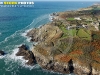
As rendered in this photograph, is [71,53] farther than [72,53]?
Yes

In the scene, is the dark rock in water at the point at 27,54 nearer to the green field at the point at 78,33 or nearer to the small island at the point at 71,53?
the small island at the point at 71,53

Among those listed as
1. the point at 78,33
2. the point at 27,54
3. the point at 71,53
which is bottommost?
the point at 27,54

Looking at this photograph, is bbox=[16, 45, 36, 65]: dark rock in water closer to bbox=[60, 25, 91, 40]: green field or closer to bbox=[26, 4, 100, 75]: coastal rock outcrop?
bbox=[26, 4, 100, 75]: coastal rock outcrop

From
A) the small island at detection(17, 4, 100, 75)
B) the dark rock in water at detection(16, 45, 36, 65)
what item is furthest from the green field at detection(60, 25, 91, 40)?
the dark rock in water at detection(16, 45, 36, 65)

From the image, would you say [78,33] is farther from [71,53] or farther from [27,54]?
[27,54]

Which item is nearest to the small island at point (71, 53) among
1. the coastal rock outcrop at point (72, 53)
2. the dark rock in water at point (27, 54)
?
the coastal rock outcrop at point (72, 53)

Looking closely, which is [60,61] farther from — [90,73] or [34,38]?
[34,38]

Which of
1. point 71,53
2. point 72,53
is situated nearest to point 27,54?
point 71,53

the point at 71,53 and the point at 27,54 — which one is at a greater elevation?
the point at 71,53

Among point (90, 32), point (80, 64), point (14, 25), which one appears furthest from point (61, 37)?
point (14, 25)

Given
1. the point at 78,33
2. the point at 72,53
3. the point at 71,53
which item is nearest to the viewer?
the point at 72,53

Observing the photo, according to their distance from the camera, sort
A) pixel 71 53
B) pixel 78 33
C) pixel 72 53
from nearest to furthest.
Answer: pixel 72 53, pixel 71 53, pixel 78 33
